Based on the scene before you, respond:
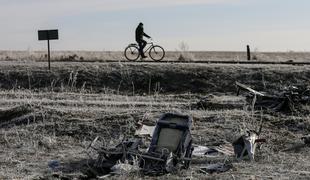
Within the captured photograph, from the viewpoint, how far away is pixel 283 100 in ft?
53.3

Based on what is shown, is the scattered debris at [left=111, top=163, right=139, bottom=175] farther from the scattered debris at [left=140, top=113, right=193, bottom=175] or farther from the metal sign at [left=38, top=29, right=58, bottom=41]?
the metal sign at [left=38, top=29, right=58, bottom=41]

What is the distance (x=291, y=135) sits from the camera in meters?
13.8

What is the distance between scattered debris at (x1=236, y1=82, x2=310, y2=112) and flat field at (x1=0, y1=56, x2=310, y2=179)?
0.35 metres

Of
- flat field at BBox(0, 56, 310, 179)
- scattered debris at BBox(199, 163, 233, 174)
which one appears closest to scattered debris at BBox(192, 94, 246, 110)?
flat field at BBox(0, 56, 310, 179)

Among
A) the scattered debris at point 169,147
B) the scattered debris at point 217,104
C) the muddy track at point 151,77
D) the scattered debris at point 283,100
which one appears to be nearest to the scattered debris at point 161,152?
the scattered debris at point 169,147

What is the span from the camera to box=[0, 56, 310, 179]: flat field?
1111 cm

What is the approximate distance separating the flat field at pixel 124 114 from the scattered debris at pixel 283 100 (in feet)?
1.14

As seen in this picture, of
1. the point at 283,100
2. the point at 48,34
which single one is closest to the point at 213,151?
the point at 283,100

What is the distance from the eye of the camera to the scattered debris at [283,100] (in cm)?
1612

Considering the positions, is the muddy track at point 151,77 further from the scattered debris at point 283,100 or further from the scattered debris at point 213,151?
the scattered debris at point 213,151

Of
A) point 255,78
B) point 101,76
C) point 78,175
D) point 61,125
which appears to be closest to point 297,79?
point 255,78

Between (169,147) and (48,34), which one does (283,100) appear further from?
(48,34)

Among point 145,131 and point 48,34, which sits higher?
point 48,34

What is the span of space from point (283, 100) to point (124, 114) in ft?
13.2
